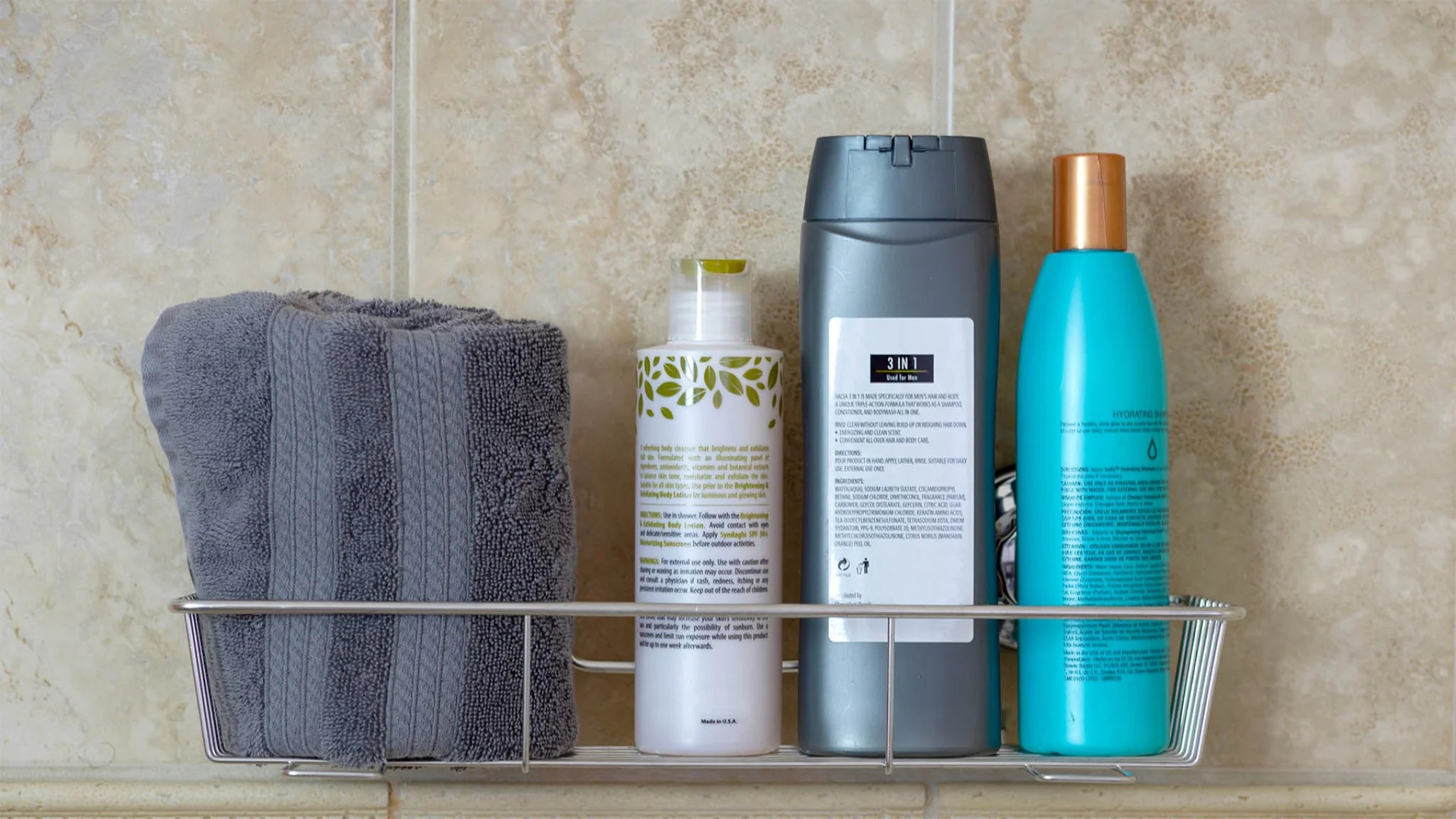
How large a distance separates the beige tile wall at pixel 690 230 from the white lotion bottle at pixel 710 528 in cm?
6

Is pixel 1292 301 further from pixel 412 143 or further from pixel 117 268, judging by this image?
pixel 117 268

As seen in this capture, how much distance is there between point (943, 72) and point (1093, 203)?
3.9 inches

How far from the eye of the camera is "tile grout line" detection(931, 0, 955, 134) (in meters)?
0.52

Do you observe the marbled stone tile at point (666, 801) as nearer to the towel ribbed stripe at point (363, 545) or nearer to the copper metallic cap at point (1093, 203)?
the towel ribbed stripe at point (363, 545)

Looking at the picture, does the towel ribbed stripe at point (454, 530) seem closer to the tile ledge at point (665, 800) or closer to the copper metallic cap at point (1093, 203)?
the tile ledge at point (665, 800)

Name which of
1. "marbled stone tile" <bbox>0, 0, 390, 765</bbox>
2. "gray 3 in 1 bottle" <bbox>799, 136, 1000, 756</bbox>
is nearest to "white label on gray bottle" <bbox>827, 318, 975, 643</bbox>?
"gray 3 in 1 bottle" <bbox>799, 136, 1000, 756</bbox>

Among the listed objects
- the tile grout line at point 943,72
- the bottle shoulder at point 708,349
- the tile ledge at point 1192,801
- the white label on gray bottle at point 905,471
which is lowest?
the tile ledge at point 1192,801

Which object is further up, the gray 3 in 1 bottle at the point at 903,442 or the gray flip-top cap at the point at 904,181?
the gray flip-top cap at the point at 904,181

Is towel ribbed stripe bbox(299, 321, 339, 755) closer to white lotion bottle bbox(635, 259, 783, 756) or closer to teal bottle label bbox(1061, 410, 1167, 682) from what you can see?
white lotion bottle bbox(635, 259, 783, 756)

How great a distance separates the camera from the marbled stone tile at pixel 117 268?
1.65 ft

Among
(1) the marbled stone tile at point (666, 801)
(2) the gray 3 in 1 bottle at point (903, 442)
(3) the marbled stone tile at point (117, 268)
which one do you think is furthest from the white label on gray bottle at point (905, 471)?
(3) the marbled stone tile at point (117, 268)

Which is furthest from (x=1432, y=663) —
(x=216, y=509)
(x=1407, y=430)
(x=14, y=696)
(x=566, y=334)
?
(x=14, y=696)


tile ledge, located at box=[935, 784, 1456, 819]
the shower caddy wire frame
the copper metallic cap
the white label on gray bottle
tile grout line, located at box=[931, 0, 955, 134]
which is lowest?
tile ledge, located at box=[935, 784, 1456, 819]

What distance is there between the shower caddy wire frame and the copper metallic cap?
0.14 meters
